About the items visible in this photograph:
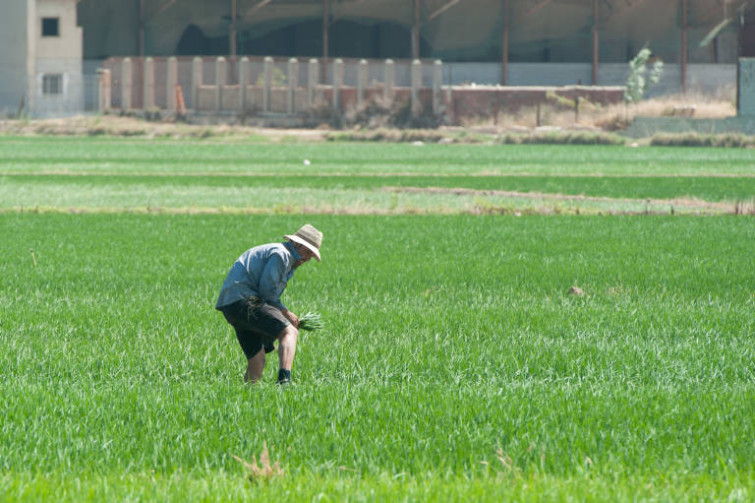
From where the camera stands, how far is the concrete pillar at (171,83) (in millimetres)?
70938

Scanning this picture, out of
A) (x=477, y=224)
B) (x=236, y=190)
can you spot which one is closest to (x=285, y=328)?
(x=477, y=224)

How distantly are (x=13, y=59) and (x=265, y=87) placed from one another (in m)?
14.9

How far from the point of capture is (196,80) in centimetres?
7106

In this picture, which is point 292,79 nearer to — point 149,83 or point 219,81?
point 219,81

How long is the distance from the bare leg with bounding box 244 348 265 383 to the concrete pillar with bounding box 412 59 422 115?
6181cm

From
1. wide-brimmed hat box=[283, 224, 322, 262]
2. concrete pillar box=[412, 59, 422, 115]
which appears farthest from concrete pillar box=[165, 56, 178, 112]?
wide-brimmed hat box=[283, 224, 322, 262]

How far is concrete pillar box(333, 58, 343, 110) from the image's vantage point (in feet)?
231

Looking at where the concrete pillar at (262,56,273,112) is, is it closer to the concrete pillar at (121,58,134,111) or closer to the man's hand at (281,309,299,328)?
the concrete pillar at (121,58,134,111)

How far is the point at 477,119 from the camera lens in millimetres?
70250

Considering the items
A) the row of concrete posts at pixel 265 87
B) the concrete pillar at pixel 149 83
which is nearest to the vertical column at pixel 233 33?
the row of concrete posts at pixel 265 87

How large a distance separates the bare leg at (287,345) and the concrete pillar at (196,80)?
63.4m

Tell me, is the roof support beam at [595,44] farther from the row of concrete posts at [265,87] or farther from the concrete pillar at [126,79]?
the concrete pillar at [126,79]

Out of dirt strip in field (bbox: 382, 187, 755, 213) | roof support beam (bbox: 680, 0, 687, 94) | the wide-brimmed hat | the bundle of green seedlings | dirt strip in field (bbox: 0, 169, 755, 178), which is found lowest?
the bundle of green seedlings

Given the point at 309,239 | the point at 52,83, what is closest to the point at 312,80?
the point at 52,83
